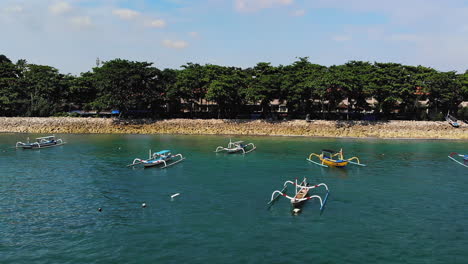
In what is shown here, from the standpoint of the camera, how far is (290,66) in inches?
3770

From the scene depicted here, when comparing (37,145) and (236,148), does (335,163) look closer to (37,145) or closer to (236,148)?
(236,148)

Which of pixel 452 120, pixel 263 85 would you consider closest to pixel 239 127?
pixel 263 85

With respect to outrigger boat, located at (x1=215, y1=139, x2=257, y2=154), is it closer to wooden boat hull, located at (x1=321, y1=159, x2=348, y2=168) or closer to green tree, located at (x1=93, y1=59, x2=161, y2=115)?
wooden boat hull, located at (x1=321, y1=159, x2=348, y2=168)

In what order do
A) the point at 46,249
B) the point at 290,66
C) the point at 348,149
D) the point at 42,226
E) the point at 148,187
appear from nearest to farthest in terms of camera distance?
the point at 46,249
the point at 42,226
the point at 148,187
the point at 348,149
the point at 290,66

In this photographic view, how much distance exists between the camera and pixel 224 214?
27.2m

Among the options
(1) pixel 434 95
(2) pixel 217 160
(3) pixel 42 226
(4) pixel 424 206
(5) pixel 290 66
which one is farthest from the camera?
(5) pixel 290 66

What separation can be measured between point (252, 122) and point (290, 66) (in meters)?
19.8

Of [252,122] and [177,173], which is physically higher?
[252,122]

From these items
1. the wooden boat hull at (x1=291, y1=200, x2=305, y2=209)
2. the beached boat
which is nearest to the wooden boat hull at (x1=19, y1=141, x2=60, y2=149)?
the wooden boat hull at (x1=291, y1=200, x2=305, y2=209)

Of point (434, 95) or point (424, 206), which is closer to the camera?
point (424, 206)

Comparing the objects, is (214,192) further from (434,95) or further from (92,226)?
(434,95)

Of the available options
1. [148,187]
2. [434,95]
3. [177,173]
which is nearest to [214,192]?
[148,187]

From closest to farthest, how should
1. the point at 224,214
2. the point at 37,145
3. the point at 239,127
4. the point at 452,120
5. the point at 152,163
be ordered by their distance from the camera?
the point at 224,214
the point at 152,163
the point at 37,145
the point at 452,120
the point at 239,127

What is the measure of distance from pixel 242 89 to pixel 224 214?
6526cm
